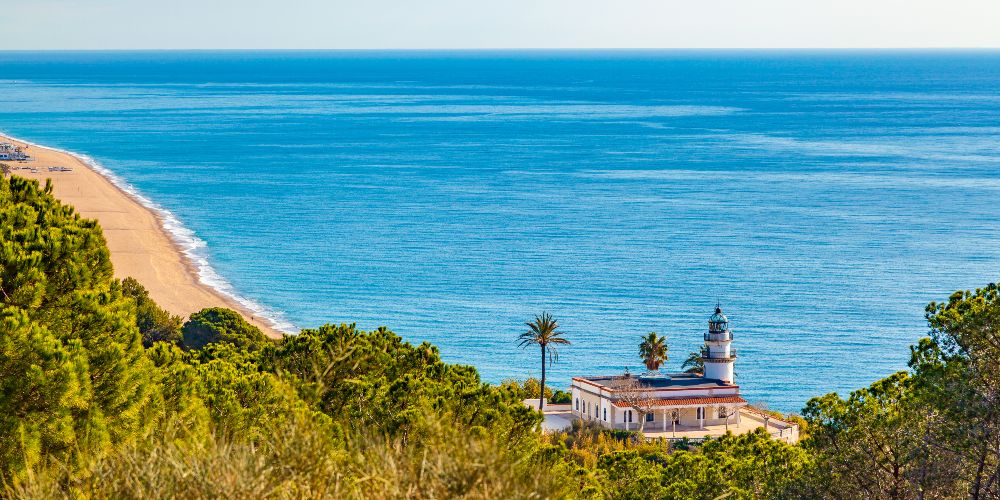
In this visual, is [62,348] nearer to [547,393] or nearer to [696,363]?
[547,393]

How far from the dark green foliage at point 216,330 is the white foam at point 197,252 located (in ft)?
37.1

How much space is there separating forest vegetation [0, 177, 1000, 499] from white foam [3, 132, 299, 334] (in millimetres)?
43898

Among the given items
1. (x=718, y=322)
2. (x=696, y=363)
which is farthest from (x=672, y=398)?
(x=696, y=363)

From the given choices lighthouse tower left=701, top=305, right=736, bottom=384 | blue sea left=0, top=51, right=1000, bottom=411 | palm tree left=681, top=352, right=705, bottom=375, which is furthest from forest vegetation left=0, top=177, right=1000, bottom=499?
blue sea left=0, top=51, right=1000, bottom=411

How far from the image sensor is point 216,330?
53.8 m

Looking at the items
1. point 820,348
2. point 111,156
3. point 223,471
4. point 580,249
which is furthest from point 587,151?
point 223,471

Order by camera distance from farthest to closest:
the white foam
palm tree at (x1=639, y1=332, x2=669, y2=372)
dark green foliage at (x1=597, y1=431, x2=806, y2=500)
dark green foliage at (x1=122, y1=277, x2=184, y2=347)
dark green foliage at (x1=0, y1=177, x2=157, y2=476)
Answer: the white foam → palm tree at (x1=639, y1=332, x2=669, y2=372) → dark green foliage at (x1=122, y1=277, x2=184, y2=347) → dark green foliage at (x1=597, y1=431, x2=806, y2=500) → dark green foliage at (x1=0, y1=177, x2=157, y2=476)

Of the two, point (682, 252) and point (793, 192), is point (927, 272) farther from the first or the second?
point (793, 192)

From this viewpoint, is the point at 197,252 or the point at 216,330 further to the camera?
the point at 197,252

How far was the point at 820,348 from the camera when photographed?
6738 centimetres

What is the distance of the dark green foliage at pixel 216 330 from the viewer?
53.6 m

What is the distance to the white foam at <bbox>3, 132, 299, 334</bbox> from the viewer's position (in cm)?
7200

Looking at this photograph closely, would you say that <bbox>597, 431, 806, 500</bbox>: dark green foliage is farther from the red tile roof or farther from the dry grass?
the red tile roof

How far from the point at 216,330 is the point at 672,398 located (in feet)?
63.2
